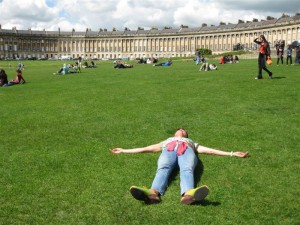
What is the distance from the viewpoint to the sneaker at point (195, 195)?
6629 mm

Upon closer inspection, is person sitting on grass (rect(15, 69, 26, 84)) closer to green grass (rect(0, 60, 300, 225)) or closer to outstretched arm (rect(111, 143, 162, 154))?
green grass (rect(0, 60, 300, 225))

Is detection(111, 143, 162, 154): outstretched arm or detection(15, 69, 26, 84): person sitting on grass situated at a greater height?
detection(15, 69, 26, 84): person sitting on grass

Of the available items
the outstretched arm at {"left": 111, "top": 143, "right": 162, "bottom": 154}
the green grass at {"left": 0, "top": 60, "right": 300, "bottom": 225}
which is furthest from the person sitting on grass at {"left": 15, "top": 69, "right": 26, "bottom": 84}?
the outstretched arm at {"left": 111, "top": 143, "right": 162, "bottom": 154}

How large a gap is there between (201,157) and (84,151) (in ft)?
10.2

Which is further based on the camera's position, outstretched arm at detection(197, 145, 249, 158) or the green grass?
outstretched arm at detection(197, 145, 249, 158)

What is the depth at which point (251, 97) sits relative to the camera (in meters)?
17.3

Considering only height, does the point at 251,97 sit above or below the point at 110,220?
above

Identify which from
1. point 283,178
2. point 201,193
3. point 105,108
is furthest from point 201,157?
point 105,108

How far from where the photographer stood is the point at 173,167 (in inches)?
322

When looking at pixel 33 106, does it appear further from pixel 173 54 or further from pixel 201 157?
pixel 173 54

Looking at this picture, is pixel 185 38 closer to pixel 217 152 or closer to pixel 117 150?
pixel 117 150

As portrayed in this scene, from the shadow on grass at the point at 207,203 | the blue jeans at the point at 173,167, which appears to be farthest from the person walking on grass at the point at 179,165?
the shadow on grass at the point at 207,203

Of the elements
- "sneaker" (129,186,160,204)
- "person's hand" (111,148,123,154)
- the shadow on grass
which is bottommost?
the shadow on grass

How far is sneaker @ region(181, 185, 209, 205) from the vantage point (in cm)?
663
